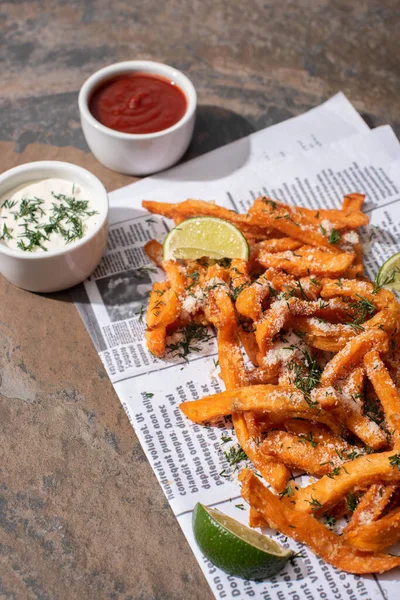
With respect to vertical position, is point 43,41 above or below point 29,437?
above

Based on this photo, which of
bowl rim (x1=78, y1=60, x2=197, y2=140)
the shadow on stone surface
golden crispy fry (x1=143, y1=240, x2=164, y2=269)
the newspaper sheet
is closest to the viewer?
the newspaper sheet

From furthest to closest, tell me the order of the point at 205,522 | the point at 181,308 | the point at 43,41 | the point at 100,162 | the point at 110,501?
the point at 43,41 < the point at 100,162 < the point at 181,308 < the point at 110,501 < the point at 205,522

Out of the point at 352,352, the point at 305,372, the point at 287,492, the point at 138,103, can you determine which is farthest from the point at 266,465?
the point at 138,103

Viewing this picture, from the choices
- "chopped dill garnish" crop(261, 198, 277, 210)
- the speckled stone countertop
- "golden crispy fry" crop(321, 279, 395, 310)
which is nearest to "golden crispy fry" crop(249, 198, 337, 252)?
"chopped dill garnish" crop(261, 198, 277, 210)

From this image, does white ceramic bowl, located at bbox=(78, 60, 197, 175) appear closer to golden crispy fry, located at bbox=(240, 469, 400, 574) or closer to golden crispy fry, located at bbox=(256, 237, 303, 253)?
golden crispy fry, located at bbox=(256, 237, 303, 253)

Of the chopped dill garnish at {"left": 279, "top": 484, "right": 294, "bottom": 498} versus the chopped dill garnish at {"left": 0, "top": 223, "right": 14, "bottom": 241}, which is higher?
Result: the chopped dill garnish at {"left": 0, "top": 223, "right": 14, "bottom": 241}

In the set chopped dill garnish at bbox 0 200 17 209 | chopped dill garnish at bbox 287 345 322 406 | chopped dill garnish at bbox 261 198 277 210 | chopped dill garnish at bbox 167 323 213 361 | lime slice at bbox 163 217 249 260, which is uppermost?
chopped dill garnish at bbox 261 198 277 210

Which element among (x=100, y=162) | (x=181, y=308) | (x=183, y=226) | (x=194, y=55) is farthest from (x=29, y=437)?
(x=194, y=55)

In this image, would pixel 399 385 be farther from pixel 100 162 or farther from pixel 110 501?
pixel 100 162
